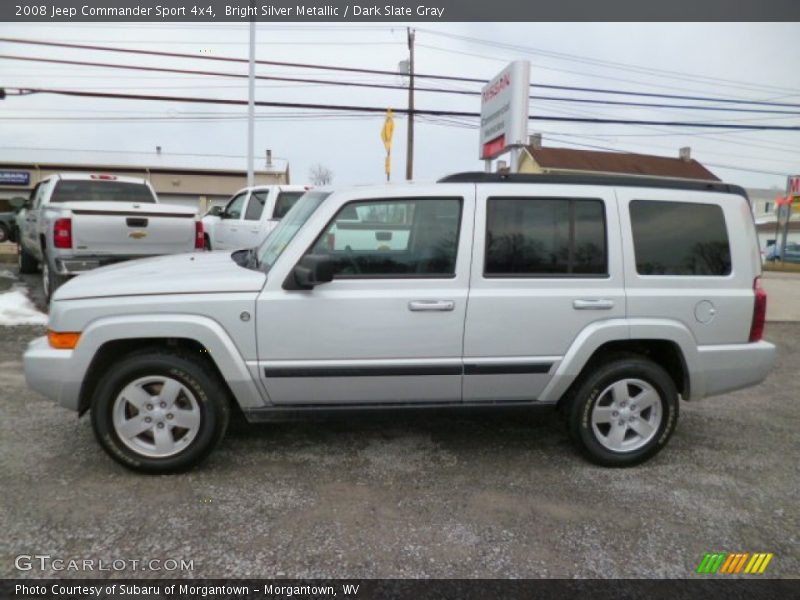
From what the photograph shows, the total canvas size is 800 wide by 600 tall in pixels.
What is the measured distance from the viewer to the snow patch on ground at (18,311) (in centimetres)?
714

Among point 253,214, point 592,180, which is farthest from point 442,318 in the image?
point 253,214

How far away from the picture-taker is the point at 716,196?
11.6ft

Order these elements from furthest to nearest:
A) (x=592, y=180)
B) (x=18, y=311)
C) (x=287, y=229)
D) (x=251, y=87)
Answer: (x=251, y=87)
(x=18, y=311)
(x=287, y=229)
(x=592, y=180)

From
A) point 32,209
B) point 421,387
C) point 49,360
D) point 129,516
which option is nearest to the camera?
point 129,516

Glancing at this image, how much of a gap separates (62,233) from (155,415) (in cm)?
453

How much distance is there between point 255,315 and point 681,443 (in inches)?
123

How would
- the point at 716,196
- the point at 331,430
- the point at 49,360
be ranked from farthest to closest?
the point at 331,430
the point at 716,196
the point at 49,360

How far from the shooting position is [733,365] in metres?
3.50

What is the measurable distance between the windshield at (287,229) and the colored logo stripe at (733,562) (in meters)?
2.70

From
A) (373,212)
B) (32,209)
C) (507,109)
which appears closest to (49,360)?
(373,212)

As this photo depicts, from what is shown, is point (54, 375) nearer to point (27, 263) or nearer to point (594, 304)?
point (594, 304)

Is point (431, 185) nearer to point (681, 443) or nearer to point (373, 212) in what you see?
point (373, 212)

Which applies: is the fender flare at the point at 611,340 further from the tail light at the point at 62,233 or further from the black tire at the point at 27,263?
the black tire at the point at 27,263

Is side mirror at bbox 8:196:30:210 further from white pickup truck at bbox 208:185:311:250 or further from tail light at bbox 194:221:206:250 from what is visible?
tail light at bbox 194:221:206:250
